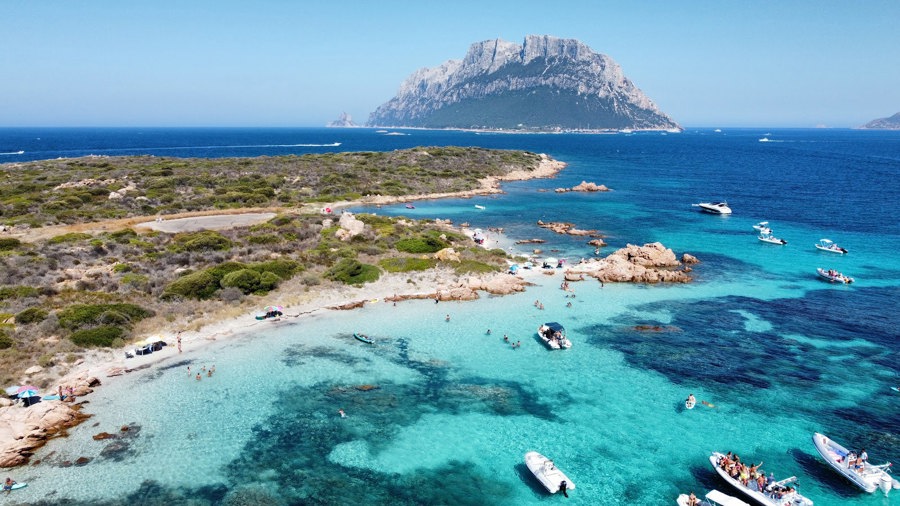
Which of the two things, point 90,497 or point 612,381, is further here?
point 612,381

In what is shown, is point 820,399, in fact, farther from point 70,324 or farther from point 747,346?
point 70,324

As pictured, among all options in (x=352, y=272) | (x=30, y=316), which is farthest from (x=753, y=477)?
(x=30, y=316)

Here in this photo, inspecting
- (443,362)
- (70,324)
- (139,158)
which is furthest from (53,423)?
(139,158)

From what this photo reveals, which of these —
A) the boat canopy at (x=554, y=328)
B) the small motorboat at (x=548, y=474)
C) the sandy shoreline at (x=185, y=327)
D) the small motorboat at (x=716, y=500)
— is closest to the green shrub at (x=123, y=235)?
the sandy shoreline at (x=185, y=327)

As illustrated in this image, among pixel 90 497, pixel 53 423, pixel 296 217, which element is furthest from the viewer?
pixel 296 217

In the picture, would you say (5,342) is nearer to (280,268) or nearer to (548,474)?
(280,268)

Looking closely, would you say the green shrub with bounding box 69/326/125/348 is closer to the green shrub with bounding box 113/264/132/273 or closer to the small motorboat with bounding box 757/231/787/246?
the green shrub with bounding box 113/264/132/273

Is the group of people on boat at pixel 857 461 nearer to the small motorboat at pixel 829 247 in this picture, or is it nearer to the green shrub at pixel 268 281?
the green shrub at pixel 268 281
